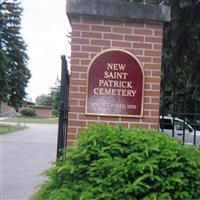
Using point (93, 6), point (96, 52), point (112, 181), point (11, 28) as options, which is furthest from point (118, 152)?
point (11, 28)

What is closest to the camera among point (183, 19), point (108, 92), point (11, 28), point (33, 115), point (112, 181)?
point (112, 181)

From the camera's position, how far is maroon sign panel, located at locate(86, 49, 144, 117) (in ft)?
14.7

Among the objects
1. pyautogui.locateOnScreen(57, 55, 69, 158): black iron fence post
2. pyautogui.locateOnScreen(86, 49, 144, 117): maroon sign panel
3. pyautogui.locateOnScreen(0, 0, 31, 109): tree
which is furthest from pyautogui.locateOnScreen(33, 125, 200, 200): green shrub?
pyautogui.locateOnScreen(0, 0, 31, 109): tree

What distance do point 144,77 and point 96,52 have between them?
0.58m

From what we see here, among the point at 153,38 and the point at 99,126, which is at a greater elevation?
the point at 153,38

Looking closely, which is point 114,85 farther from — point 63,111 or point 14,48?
point 14,48

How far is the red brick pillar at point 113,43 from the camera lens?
4.52 meters

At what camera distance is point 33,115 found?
79.9m

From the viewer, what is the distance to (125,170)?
3082 millimetres

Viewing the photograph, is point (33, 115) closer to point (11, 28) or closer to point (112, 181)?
point (11, 28)

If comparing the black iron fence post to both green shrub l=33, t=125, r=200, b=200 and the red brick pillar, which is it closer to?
the red brick pillar

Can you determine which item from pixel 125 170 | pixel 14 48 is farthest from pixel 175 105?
pixel 14 48

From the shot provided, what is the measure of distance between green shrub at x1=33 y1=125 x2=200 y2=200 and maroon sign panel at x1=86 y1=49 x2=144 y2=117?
995 mm

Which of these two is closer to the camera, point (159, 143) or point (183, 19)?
point (159, 143)
